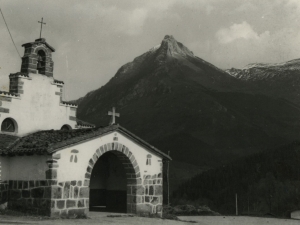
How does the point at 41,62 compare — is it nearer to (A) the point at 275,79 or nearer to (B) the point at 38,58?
(B) the point at 38,58

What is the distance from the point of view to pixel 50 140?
16828mm

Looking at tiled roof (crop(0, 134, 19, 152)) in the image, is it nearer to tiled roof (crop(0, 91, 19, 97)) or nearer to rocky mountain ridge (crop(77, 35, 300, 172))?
tiled roof (crop(0, 91, 19, 97))

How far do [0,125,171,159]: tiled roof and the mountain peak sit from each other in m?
77.5

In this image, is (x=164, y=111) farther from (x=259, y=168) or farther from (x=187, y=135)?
(x=259, y=168)

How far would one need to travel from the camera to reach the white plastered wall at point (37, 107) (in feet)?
63.0

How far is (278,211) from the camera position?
3659 cm

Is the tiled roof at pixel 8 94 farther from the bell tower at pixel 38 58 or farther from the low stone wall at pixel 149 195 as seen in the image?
the low stone wall at pixel 149 195

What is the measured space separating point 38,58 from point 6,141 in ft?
14.3

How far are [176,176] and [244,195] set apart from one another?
18891mm

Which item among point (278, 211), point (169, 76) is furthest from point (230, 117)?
point (278, 211)

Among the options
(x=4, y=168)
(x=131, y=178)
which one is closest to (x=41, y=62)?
(x=4, y=168)

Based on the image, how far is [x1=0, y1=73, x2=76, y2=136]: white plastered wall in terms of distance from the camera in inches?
755

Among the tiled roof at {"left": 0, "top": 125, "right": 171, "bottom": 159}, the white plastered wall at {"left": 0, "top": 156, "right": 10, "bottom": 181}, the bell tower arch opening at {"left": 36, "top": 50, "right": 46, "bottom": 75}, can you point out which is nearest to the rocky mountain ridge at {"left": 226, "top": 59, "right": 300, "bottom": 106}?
the bell tower arch opening at {"left": 36, "top": 50, "right": 46, "bottom": 75}

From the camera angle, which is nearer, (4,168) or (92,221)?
(92,221)
